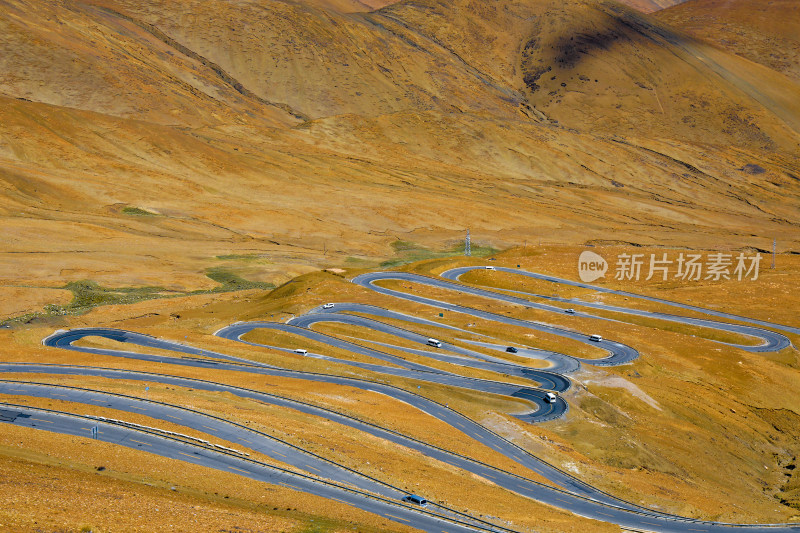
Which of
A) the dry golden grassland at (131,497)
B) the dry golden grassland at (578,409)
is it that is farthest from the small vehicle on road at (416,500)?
the dry golden grassland at (131,497)

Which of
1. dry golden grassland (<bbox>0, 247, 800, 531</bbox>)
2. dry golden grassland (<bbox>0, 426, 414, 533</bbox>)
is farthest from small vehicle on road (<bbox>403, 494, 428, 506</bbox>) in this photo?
dry golden grassland (<bbox>0, 426, 414, 533</bbox>)

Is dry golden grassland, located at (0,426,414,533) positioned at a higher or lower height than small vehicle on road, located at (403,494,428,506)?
higher

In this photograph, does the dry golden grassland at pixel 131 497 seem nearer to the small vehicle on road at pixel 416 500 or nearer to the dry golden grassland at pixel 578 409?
the small vehicle on road at pixel 416 500

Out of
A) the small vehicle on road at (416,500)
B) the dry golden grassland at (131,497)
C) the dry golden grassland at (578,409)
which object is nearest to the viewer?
the dry golden grassland at (131,497)

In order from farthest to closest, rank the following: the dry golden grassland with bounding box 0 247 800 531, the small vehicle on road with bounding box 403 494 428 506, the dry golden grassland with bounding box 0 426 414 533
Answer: the dry golden grassland with bounding box 0 247 800 531 < the small vehicle on road with bounding box 403 494 428 506 < the dry golden grassland with bounding box 0 426 414 533

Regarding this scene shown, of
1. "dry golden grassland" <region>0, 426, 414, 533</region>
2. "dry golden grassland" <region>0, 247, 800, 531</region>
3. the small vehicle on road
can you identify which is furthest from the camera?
"dry golden grassland" <region>0, 247, 800, 531</region>

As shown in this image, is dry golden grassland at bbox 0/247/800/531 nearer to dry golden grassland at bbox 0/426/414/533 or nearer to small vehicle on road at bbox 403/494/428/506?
small vehicle on road at bbox 403/494/428/506

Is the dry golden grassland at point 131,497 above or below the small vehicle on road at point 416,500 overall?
above

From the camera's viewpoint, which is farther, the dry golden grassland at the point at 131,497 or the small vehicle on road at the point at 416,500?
the small vehicle on road at the point at 416,500

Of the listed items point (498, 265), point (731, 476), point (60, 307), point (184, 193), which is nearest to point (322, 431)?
point (731, 476)

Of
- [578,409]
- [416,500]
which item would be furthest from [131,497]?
[578,409]

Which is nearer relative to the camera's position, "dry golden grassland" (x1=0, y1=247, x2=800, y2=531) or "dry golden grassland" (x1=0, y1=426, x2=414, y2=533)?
"dry golden grassland" (x1=0, y1=426, x2=414, y2=533)
